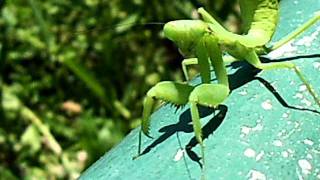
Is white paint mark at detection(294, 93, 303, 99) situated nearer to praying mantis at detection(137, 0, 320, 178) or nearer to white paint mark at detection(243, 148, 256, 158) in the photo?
praying mantis at detection(137, 0, 320, 178)

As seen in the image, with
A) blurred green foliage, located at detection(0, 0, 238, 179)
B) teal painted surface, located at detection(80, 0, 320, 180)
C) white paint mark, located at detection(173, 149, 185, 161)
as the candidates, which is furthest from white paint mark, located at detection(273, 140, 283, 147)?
blurred green foliage, located at detection(0, 0, 238, 179)

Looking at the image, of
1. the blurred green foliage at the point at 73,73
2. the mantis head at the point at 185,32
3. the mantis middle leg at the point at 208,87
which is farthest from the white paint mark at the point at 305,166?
the blurred green foliage at the point at 73,73

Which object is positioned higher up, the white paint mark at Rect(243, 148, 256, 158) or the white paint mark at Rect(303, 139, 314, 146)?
the white paint mark at Rect(243, 148, 256, 158)

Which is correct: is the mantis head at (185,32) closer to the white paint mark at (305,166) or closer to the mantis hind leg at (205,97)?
the mantis hind leg at (205,97)

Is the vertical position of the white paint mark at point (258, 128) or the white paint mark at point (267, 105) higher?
the white paint mark at point (258, 128)

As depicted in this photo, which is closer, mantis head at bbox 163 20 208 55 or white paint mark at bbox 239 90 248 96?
white paint mark at bbox 239 90 248 96

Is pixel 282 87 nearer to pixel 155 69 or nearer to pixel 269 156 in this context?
pixel 269 156

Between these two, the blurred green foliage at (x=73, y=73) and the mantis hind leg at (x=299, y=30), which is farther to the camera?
the blurred green foliage at (x=73, y=73)

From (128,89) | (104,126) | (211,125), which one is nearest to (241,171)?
(211,125)

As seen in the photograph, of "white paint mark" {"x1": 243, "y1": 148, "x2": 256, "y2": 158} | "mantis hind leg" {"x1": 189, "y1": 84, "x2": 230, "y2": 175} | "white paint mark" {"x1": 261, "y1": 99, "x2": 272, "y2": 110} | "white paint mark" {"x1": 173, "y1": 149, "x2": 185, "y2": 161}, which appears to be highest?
"white paint mark" {"x1": 173, "y1": 149, "x2": 185, "y2": 161}
